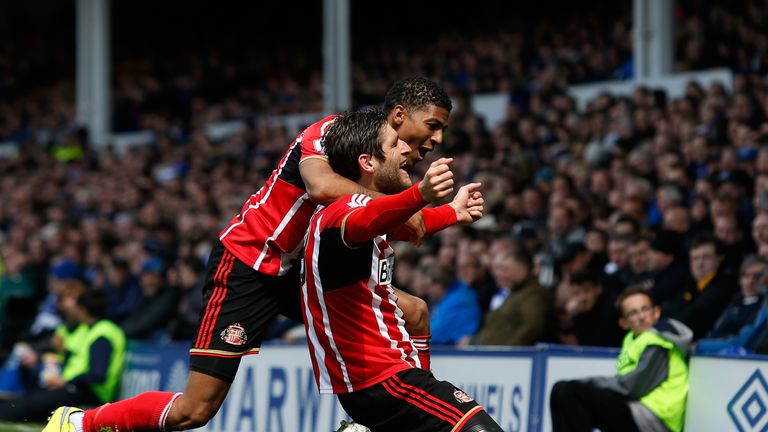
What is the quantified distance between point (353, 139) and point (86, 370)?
5.77 metres

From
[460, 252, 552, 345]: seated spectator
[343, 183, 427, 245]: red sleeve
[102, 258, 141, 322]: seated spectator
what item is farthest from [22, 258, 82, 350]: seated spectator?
[343, 183, 427, 245]: red sleeve

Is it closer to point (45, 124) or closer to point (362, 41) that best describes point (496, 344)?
point (362, 41)

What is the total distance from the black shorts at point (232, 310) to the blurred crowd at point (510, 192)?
3.64m

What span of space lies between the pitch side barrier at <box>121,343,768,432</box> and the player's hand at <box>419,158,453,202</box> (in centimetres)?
304

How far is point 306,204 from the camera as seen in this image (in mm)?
6082

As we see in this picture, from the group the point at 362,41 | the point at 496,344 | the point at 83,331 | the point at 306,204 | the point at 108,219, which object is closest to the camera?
the point at 306,204

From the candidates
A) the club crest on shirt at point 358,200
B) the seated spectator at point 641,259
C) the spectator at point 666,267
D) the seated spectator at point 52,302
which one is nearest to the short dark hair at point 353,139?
the club crest on shirt at point 358,200

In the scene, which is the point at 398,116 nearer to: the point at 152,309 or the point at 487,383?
the point at 487,383

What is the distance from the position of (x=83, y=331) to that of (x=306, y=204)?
523 cm

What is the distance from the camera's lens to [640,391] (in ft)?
24.5

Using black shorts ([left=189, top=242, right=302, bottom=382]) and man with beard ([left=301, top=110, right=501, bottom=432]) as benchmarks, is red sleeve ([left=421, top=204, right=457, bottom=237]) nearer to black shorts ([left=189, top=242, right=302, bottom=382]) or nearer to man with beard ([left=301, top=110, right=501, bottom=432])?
man with beard ([left=301, top=110, right=501, bottom=432])

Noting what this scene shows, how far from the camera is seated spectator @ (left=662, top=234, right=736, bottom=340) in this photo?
9.02 m

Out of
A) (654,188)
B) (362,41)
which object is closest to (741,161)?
(654,188)

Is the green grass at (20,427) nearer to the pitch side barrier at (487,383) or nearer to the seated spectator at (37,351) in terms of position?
the seated spectator at (37,351)
